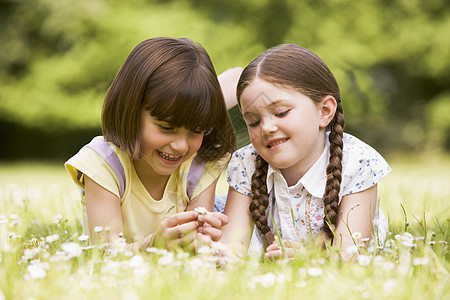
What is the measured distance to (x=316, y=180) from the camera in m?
2.44

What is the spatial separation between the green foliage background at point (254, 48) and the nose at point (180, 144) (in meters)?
7.51

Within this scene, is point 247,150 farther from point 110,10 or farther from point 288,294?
point 110,10

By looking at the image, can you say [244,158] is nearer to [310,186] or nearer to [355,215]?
[310,186]

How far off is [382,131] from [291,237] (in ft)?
29.9

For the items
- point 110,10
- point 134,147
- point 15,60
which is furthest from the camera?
point 15,60

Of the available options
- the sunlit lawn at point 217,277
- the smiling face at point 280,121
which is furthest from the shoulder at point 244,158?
the sunlit lawn at point 217,277

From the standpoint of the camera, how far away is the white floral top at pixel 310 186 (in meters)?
2.35

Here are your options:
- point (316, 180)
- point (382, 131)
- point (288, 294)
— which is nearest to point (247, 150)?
point (316, 180)

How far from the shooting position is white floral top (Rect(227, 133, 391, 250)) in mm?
2354

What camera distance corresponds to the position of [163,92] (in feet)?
7.40

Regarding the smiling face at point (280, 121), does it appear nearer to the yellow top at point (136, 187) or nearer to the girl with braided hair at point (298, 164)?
the girl with braided hair at point (298, 164)

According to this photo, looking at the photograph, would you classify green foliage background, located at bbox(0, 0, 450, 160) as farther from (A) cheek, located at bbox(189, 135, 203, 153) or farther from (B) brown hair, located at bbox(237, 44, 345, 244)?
(A) cheek, located at bbox(189, 135, 203, 153)

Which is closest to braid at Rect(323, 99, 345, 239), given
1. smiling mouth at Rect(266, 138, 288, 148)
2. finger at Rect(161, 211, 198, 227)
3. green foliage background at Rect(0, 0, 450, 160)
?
smiling mouth at Rect(266, 138, 288, 148)

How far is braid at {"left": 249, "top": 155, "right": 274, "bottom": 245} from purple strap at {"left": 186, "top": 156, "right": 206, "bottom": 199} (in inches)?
13.1
